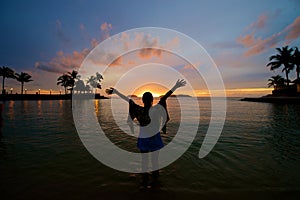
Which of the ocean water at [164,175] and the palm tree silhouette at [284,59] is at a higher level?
the palm tree silhouette at [284,59]

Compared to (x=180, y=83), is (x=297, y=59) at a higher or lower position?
higher

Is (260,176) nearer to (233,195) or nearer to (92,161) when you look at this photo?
(233,195)

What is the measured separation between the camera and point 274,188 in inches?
149

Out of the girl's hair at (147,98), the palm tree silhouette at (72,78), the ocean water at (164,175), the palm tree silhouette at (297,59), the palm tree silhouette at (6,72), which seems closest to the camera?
the ocean water at (164,175)

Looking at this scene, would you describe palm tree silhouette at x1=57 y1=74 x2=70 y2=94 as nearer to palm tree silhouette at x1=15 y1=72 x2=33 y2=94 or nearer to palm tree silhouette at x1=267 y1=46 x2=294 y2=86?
palm tree silhouette at x1=15 y1=72 x2=33 y2=94

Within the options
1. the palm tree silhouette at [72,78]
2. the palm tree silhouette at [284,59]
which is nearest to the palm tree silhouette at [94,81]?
the palm tree silhouette at [72,78]

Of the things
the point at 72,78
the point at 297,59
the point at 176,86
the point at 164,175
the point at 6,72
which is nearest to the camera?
the point at 176,86

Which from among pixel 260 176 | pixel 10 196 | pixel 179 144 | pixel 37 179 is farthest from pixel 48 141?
pixel 260 176

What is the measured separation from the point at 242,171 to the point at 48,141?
814 cm

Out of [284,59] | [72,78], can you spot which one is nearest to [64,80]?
[72,78]

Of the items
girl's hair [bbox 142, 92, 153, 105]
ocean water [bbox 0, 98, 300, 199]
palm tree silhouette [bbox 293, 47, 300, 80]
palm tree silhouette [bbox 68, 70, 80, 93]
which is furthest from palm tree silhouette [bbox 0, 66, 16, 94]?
palm tree silhouette [bbox 293, 47, 300, 80]

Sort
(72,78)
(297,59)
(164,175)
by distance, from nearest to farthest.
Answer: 1. (164,175)
2. (297,59)
3. (72,78)

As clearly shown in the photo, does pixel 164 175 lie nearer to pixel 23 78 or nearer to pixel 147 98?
pixel 147 98

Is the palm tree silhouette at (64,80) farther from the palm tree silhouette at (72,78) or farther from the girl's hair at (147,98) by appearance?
the girl's hair at (147,98)
